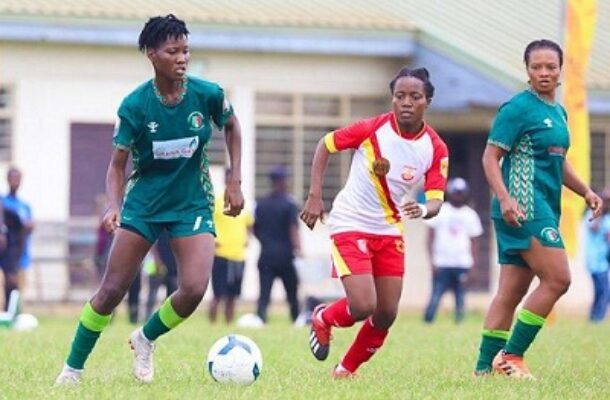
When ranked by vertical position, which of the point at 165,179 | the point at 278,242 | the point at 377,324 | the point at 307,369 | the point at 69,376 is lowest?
the point at 278,242

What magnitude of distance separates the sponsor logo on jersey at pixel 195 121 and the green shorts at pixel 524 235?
2192 mm

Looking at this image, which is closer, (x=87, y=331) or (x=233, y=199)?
(x=233, y=199)

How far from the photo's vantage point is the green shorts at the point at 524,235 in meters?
11.3

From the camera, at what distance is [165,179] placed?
414 inches

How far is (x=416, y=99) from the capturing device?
11.4 meters

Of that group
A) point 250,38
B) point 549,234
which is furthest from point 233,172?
point 250,38

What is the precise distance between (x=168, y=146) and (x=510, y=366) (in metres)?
2.83

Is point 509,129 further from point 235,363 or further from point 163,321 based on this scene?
point 163,321

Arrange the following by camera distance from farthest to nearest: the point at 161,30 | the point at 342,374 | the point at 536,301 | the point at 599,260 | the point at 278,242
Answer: the point at 599,260 → the point at 278,242 → the point at 342,374 → the point at 536,301 → the point at 161,30

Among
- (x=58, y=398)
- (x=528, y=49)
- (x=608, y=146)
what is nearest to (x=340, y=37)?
(x=608, y=146)

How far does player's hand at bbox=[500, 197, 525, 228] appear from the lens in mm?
11055

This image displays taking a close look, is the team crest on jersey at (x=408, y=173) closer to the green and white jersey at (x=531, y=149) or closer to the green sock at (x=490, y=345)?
the green and white jersey at (x=531, y=149)

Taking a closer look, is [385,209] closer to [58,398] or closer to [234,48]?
[58,398]

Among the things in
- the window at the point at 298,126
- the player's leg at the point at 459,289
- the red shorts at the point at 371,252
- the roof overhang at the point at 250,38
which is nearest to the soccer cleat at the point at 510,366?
the red shorts at the point at 371,252
